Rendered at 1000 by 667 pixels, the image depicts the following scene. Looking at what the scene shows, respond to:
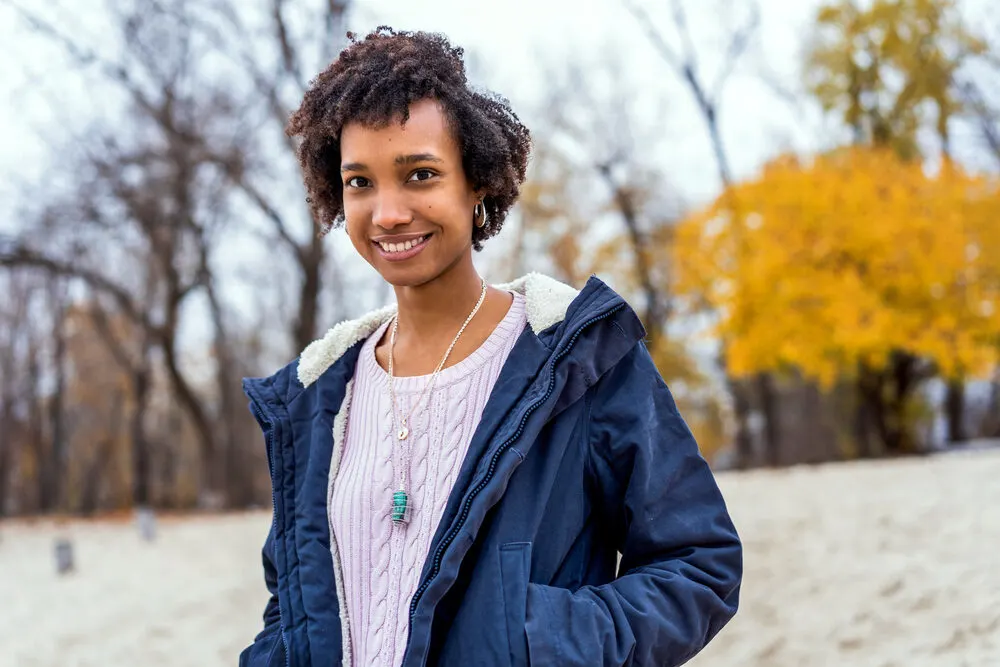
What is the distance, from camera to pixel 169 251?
17.2 metres

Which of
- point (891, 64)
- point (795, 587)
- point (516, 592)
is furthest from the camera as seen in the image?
point (891, 64)

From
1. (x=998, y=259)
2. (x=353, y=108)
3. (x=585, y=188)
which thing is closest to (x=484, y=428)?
(x=353, y=108)

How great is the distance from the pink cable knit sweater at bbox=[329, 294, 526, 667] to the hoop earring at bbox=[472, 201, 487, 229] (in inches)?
6.9

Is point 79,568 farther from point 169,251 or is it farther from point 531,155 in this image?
point 531,155

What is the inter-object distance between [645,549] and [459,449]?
14.6 inches

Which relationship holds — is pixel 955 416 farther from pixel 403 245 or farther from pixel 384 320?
pixel 403 245

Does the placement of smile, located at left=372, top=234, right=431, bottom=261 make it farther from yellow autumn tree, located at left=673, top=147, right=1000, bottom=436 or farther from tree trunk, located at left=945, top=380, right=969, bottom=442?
tree trunk, located at left=945, top=380, right=969, bottom=442

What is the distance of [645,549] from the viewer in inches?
57.6

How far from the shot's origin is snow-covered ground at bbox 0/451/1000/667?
16.8ft

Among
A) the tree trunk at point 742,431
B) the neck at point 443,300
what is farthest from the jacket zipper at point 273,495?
the tree trunk at point 742,431

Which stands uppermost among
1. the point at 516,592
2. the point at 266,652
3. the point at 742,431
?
the point at 516,592

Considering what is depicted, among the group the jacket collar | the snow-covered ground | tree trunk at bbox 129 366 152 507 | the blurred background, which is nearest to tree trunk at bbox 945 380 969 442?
the blurred background

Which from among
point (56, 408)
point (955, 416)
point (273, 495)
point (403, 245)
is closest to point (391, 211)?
point (403, 245)

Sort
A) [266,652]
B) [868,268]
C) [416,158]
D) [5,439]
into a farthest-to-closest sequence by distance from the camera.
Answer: [5,439]
[868,268]
[266,652]
[416,158]
